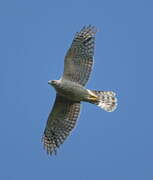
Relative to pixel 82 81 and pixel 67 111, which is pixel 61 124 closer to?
pixel 67 111

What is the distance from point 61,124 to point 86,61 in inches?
71.1

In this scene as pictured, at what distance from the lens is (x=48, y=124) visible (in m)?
13.2

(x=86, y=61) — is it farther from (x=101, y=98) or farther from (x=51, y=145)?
(x=51, y=145)

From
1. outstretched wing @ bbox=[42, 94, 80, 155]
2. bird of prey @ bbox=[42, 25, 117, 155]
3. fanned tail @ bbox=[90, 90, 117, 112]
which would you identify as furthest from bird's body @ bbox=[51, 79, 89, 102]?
fanned tail @ bbox=[90, 90, 117, 112]

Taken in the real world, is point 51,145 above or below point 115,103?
below

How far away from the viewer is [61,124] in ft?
42.9

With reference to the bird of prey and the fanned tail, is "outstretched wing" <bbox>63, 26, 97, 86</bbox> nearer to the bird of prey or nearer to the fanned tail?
the bird of prey

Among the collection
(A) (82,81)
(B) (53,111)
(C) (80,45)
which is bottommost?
(B) (53,111)

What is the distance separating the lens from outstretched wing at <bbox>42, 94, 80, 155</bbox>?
13.0 metres

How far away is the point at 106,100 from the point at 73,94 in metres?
1.08

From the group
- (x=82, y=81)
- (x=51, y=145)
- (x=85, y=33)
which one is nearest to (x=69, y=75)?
(x=82, y=81)

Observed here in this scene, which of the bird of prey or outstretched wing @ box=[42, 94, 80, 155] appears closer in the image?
the bird of prey

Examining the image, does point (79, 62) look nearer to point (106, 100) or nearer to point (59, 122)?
point (106, 100)

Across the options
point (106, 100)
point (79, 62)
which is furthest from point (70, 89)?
point (106, 100)
